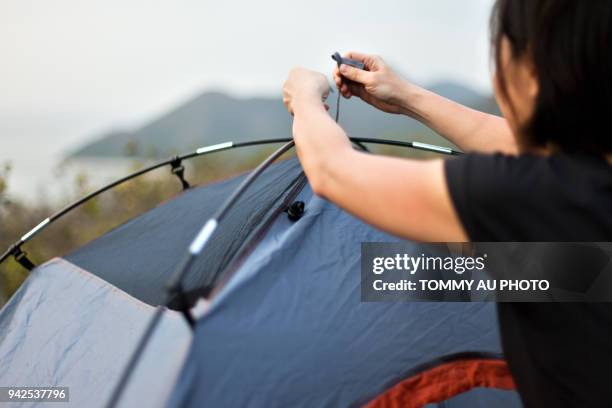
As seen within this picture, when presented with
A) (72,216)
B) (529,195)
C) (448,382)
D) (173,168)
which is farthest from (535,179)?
(72,216)

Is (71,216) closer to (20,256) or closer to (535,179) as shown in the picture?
(20,256)

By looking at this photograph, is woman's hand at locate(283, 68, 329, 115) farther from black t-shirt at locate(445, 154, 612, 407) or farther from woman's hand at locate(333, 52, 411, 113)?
black t-shirt at locate(445, 154, 612, 407)

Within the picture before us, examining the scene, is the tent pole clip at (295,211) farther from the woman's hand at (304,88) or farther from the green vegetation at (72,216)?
the green vegetation at (72,216)

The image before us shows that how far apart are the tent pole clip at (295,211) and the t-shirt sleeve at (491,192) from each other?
0.52 meters

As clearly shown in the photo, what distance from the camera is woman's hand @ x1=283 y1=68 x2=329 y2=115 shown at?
81 cm

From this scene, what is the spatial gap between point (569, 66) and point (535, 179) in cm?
12

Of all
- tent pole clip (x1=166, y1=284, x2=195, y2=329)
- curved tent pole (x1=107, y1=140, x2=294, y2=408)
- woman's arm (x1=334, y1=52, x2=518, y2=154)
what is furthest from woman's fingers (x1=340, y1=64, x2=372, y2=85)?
tent pole clip (x1=166, y1=284, x2=195, y2=329)

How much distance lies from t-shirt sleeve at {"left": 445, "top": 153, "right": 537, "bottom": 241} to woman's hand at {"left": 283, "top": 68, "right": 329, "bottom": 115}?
0.95 feet

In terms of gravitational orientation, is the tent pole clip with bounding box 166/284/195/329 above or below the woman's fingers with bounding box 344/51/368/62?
below

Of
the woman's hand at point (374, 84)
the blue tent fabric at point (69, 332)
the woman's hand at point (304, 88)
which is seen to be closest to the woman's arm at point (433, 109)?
the woman's hand at point (374, 84)

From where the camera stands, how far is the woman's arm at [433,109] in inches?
39.0

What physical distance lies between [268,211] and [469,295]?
452 mm

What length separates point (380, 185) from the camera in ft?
2.07

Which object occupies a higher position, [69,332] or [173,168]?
[173,168]
